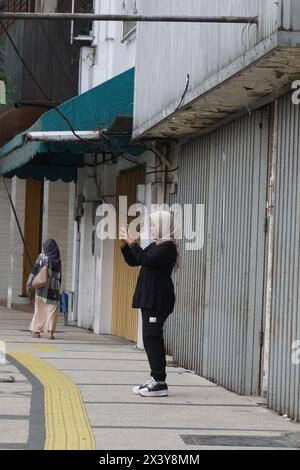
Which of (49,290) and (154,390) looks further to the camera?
(49,290)

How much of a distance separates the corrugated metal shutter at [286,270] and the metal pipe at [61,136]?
5484mm

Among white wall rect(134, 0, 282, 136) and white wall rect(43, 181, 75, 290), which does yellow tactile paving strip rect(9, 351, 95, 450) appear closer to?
white wall rect(134, 0, 282, 136)

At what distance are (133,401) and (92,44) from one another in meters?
10.3

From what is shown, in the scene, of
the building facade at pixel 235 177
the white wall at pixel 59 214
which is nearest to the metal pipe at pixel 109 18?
the building facade at pixel 235 177

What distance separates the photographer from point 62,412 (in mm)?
9031

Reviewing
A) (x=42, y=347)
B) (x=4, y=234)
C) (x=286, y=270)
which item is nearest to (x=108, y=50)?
(x=42, y=347)

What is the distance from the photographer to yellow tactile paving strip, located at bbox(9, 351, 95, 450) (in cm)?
765

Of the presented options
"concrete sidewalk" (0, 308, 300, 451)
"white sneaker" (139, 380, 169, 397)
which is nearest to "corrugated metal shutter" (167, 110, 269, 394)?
"concrete sidewalk" (0, 308, 300, 451)

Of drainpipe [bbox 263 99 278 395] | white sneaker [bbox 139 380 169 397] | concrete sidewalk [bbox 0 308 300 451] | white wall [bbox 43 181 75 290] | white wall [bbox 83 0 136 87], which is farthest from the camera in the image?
white wall [bbox 43 181 75 290]

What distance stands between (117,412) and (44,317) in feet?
25.3

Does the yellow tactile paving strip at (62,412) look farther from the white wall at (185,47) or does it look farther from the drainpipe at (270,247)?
the white wall at (185,47)

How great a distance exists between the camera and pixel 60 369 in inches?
479

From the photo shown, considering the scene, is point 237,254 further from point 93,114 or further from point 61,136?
point 61,136

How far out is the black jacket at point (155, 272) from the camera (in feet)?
32.2
